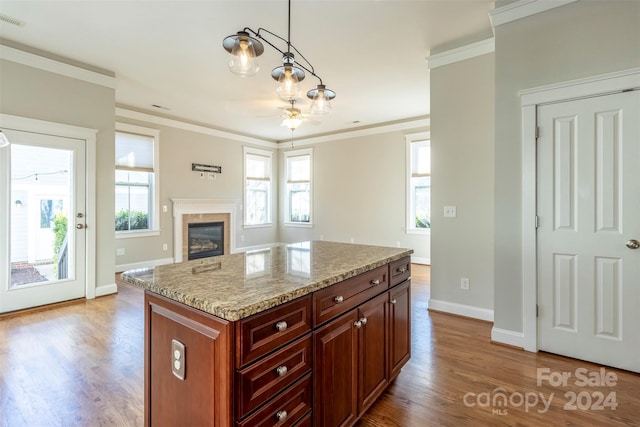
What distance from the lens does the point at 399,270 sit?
206 centimetres

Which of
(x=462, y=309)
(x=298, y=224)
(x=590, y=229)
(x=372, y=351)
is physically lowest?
(x=462, y=309)

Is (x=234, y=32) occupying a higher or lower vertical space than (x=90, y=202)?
higher

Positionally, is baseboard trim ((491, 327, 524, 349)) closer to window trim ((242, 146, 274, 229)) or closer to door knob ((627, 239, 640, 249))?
door knob ((627, 239, 640, 249))

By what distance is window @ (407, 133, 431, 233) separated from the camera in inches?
239

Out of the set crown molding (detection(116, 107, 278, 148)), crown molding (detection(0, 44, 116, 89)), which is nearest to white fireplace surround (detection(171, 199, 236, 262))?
crown molding (detection(116, 107, 278, 148))

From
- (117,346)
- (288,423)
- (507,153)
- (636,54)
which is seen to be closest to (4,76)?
(117,346)

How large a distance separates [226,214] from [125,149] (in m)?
2.32

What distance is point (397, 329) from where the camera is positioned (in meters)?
2.02

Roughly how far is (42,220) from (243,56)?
3297 millimetres

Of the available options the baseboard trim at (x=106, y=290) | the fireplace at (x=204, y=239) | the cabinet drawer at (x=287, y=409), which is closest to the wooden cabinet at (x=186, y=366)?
the cabinet drawer at (x=287, y=409)

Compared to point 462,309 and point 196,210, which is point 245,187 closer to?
point 196,210

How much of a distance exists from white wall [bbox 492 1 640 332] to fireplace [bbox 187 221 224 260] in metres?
5.50

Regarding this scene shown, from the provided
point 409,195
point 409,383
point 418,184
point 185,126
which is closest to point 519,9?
point 409,383

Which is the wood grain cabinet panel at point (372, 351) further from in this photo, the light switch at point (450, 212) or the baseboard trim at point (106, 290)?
the baseboard trim at point (106, 290)
